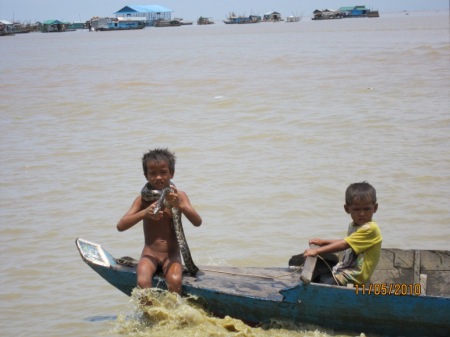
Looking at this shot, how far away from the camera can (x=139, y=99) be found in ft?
52.6

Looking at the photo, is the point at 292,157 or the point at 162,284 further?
the point at 292,157

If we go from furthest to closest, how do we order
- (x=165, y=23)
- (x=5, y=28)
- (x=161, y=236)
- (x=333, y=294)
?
1. (x=165, y=23)
2. (x=5, y=28)
3. (x=161, y=236)
4. (x=333, y=294)

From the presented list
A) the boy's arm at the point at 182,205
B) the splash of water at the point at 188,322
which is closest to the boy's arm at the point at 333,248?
the splash of water at the point at 188,322

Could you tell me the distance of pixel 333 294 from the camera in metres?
4.03

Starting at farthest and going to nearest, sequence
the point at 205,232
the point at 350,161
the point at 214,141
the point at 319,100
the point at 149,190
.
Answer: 1. the point at 319,100
2. the point at 214,141
3. the point at 350,161
4. the point at 205,232
5. the point at 149,190

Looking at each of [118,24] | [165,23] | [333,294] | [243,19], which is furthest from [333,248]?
[243,19]

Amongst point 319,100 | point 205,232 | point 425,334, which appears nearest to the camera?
point 425,334

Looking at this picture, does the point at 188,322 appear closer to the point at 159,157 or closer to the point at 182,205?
the point at 182,205

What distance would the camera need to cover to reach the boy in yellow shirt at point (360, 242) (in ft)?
13.5

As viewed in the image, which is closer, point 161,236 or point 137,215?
point 137,215

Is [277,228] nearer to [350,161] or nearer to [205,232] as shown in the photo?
[205,232]

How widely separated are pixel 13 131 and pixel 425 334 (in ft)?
31.9

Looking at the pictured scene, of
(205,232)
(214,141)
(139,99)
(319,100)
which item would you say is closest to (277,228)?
(205,232)
